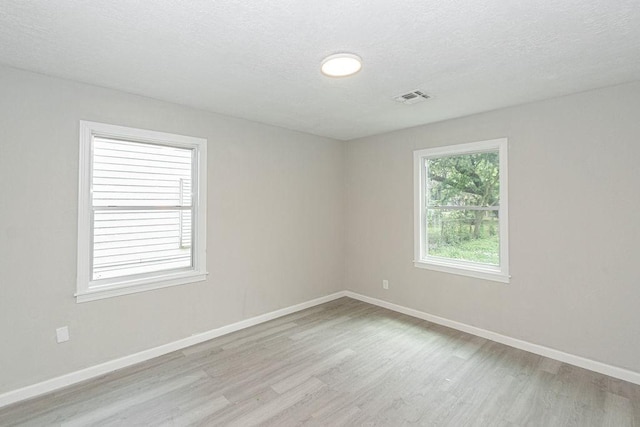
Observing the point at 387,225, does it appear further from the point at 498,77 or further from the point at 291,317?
the point at 498,77

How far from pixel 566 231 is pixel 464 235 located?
1.01 meters

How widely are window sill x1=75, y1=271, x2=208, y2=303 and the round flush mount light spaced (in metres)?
2.45

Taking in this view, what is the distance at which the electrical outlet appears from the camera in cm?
248

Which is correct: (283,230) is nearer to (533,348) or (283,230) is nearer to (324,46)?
(324,46)

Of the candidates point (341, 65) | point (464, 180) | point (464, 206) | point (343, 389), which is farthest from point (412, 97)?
point (343, 389)

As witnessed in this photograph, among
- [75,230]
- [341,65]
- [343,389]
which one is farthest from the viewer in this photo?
[75,230]

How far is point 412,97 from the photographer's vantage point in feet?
9.53

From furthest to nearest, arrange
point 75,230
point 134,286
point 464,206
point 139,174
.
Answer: point 464,206 → point 139,174 → point 134,286 → point 75,230

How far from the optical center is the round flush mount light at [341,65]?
211 cm

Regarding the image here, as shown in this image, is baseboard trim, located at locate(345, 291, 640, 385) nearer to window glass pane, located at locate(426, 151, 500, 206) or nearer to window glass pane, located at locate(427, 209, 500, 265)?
window glass pane, located at locate(427, 209, 500, 265)

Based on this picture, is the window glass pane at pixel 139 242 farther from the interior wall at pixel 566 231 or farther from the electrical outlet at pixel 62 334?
the interior wall at pixel 566 231

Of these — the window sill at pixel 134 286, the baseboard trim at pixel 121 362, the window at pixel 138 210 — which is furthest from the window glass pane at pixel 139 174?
the baseboard trim at pixel 121 362

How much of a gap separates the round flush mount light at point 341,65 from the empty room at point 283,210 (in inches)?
0.7

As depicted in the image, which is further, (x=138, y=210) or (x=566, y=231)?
(x=138, y=210)
